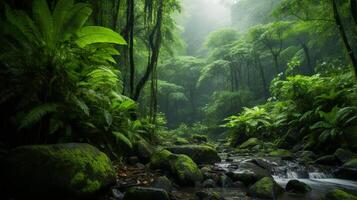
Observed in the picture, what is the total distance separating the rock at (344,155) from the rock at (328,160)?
0.09 m

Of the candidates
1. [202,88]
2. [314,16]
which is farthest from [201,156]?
[202,88]

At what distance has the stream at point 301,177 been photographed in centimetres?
499

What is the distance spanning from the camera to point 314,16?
10.5m

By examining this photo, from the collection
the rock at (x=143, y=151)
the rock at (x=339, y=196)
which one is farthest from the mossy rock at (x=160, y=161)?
the rock at (x=339, y=196)

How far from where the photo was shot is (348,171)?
613 cm

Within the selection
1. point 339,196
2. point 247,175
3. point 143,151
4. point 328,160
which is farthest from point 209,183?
point 328,160

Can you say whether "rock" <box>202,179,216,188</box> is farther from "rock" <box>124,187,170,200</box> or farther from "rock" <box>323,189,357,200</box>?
"rock" <box>323,189,357,200</box>

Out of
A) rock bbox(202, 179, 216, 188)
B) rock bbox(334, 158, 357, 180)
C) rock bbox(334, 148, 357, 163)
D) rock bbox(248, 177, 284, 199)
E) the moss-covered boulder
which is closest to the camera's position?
the moss-covered boulder

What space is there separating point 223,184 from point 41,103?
3.44 metres

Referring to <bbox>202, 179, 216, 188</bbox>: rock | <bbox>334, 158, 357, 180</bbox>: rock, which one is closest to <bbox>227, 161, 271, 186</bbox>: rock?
<bbox>202, 179, 216, 188</bbox>: rock

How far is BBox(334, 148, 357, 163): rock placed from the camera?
7.00 meters

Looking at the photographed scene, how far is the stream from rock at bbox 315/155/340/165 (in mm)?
404

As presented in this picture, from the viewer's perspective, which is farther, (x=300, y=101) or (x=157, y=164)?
(x=300, y=101)

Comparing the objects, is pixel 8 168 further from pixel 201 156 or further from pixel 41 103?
pixel 201 156
